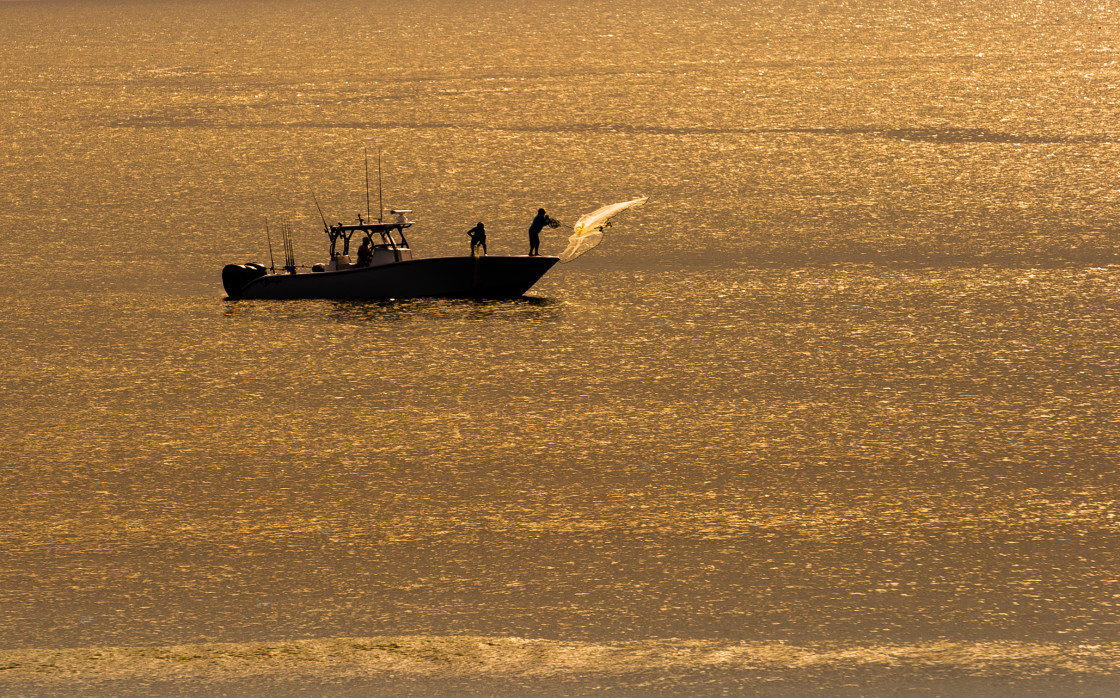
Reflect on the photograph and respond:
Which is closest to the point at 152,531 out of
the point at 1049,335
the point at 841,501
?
the point at 841,501

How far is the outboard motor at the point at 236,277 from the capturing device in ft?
97.9

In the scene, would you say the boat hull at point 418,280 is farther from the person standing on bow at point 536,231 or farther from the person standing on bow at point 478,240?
the person standing on bow at point 536,231

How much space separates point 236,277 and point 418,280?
3.50m

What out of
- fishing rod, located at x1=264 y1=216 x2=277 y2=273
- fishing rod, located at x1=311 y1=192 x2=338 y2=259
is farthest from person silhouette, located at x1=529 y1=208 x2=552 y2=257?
fishing rod, located at x1=264 y1=216 x2=277 y2=273

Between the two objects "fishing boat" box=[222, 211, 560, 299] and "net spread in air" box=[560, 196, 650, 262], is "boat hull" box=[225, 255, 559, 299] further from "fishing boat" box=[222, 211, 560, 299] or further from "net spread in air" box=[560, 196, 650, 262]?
"net spread in air" box=[560, 196, 650, 262]

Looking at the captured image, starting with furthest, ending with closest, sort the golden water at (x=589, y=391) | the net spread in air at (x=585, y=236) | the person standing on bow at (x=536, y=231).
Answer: the person standing on bow at (x=536, y=231), the net spread in air at (x=585, y=236), the golden water at (x=589, y=391)

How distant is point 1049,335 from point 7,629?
17.3 metres

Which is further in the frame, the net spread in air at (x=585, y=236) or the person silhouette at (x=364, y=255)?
the person silhouette at (x=364, y=255)

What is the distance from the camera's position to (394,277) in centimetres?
3027

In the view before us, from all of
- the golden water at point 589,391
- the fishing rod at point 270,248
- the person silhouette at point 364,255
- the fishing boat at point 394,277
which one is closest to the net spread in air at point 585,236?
the fishing boat at point 394,277

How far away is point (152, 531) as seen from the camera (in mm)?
16969

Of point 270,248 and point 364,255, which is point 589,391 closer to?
point 364,255

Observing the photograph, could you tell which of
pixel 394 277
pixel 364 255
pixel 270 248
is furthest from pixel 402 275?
pixel 270 248

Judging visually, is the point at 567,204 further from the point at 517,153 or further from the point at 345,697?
the point at 345,697
